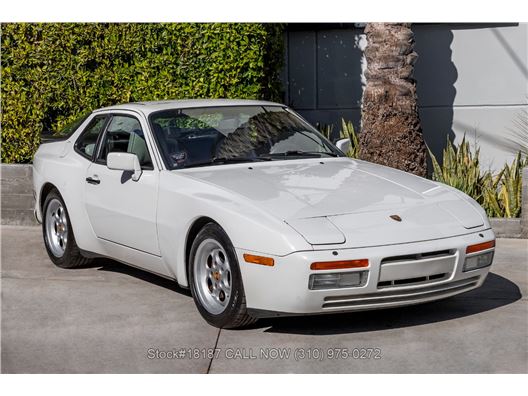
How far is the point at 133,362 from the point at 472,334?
85.7 inches

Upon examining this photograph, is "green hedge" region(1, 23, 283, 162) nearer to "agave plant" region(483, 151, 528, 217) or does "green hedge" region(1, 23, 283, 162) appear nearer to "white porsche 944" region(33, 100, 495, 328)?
"white porsche 944" region(33, 100, 495, 328)

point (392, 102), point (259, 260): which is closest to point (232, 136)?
point (259, 260)

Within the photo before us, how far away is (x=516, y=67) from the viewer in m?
12.4

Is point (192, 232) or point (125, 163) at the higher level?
point (125, 163)

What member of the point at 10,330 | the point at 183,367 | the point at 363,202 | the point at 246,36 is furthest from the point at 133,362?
the point at 246,36

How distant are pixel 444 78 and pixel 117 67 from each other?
172 inches

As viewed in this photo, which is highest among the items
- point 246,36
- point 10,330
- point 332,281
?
point 246,36

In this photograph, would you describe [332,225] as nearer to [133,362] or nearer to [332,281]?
[332,281]

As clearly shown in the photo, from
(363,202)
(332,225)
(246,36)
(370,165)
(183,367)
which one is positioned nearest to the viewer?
(183,367)

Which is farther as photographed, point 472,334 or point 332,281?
point 472,334

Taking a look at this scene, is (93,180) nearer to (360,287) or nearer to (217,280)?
(217,280)

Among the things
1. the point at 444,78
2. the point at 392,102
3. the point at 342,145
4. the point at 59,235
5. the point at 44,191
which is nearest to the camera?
the point at 342,145

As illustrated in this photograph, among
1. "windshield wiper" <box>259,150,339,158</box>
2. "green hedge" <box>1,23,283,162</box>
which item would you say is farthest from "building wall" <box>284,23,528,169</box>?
"windshield wiper" <box>259,150,339,158</box>

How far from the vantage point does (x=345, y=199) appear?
6395mm
